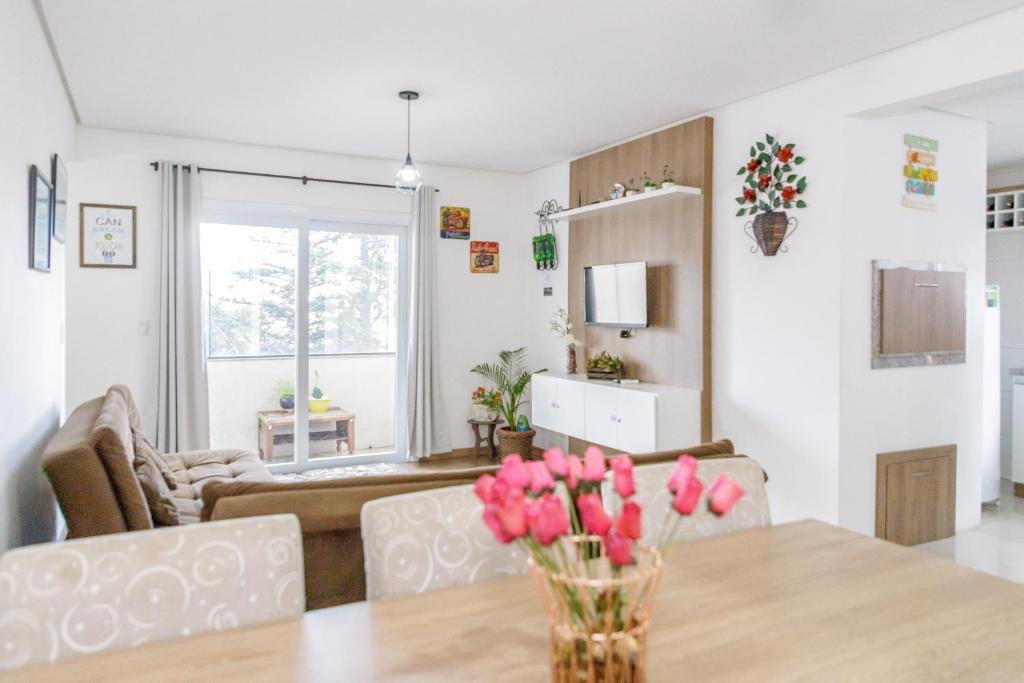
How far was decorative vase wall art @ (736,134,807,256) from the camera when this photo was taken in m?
3.92

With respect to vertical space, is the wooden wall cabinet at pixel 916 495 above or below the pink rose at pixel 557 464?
below

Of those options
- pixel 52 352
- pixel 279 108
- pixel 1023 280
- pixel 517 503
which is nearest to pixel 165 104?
pixel 279 108

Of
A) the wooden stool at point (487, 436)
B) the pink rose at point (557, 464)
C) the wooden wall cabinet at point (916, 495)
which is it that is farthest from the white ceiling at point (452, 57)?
the pink rose at point (557, 464)

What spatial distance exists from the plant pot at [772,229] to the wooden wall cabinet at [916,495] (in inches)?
52.3

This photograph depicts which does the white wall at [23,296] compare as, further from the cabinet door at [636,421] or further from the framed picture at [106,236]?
the cabinet door at [636,421]

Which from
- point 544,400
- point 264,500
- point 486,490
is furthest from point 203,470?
point 486,490

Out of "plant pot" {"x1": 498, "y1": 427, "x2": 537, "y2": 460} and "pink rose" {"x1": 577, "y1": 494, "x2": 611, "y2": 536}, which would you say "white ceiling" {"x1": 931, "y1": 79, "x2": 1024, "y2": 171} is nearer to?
"pink rose" {"x1": 577, "y1": 494, "x2": 611, "y2": 536}

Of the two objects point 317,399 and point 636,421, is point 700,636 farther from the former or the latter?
point 317,399

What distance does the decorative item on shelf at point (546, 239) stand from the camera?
6.10m

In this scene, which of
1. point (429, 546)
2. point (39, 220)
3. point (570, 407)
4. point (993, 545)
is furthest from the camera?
point (570, 407)

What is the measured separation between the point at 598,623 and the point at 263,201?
531 centimetres

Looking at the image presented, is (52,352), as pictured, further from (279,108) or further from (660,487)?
(660,487)

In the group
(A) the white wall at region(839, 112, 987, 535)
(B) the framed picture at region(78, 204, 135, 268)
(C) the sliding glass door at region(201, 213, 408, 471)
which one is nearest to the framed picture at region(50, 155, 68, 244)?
(B) the framed picture at region(78, 204, 135, 268)

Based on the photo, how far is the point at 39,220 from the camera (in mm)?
2848
